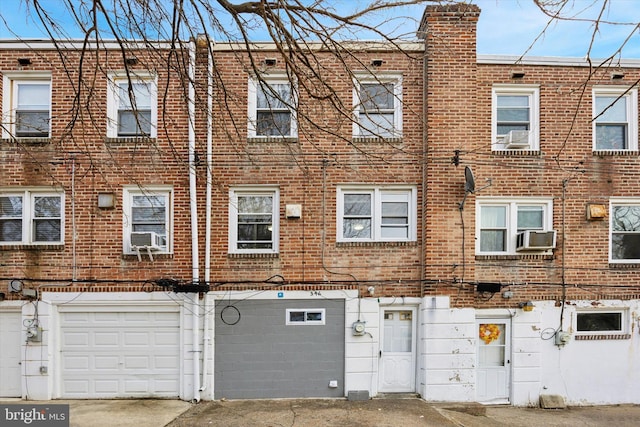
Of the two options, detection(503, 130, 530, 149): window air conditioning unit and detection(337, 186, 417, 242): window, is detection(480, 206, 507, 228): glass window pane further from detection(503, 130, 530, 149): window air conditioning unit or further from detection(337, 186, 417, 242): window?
detection(337, 186, 417, 242): window

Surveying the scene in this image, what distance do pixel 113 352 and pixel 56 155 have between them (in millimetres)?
4225

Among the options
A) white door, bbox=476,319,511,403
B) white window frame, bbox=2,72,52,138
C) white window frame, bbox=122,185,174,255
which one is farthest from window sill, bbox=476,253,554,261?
white window frame, bbox=2,72,52,138

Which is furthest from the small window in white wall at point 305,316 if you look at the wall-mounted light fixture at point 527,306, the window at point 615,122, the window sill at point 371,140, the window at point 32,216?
the window at point 615,122

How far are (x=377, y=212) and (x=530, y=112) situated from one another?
3966 mm

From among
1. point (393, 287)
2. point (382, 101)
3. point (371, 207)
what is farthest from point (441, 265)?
point (382, 101)

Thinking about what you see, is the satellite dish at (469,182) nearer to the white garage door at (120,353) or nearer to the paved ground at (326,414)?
the paved ground at (326,414)

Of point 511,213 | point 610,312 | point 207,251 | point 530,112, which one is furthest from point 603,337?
point 207,251

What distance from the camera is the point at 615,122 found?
9.09 m

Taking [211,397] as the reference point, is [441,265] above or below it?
above

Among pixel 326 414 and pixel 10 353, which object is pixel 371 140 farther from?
pixel 10 353

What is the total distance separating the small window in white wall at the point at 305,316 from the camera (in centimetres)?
863

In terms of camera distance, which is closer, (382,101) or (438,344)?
(438,344)

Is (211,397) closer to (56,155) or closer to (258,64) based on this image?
(56,155)

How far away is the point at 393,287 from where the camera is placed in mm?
8695
